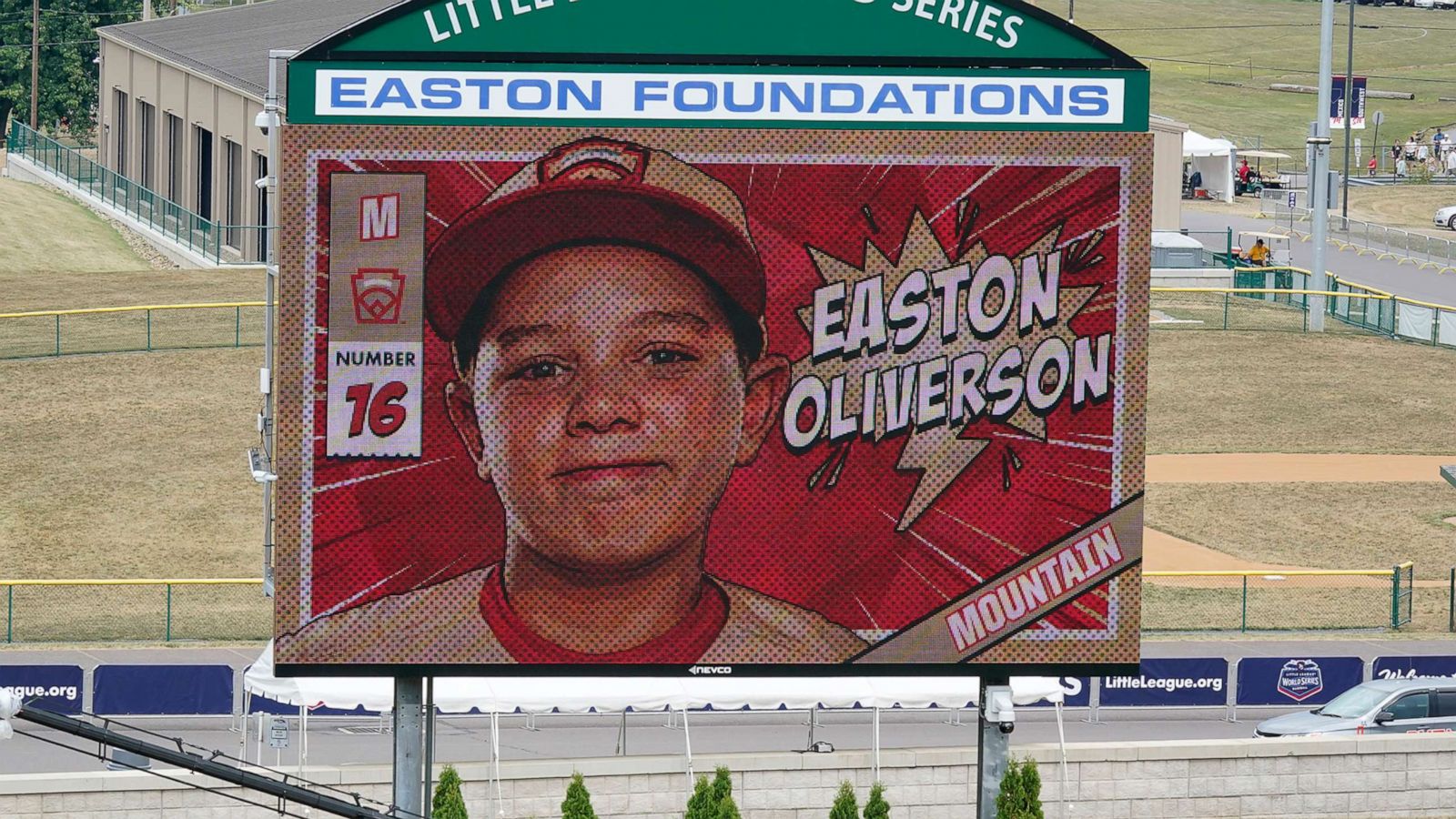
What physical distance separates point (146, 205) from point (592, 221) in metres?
59.8

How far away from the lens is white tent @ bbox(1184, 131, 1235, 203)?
93.5 meters

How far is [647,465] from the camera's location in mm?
14117

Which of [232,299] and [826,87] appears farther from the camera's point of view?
[232,299]

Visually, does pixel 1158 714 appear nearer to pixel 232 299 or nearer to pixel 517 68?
pixel 517 68

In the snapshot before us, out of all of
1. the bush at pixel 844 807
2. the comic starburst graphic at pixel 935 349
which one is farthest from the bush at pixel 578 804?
the comic starburst graphic at pixel 935 349

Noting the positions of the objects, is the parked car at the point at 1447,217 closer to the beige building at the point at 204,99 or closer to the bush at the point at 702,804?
the beige building at the point at 204,99

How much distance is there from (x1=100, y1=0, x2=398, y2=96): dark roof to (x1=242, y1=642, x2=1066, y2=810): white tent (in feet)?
127

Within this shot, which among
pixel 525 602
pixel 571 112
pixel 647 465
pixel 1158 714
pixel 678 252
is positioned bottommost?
pixel 1158 714

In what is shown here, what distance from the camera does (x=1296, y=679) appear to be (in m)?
29.7

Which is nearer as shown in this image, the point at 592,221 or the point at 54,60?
the point at 592,221

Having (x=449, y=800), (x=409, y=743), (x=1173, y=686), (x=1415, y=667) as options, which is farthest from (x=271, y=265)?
(x=1415, y=667)

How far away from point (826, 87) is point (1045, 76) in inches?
54.9

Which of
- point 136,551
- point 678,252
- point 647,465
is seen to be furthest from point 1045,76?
point 136,551

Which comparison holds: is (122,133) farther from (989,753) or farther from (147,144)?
(989,753)
